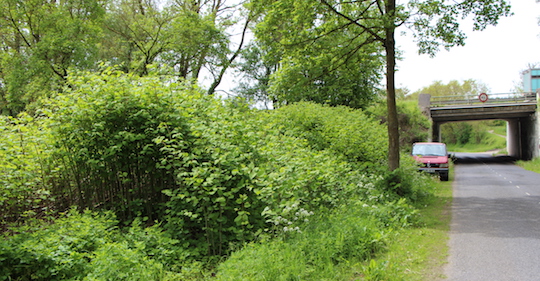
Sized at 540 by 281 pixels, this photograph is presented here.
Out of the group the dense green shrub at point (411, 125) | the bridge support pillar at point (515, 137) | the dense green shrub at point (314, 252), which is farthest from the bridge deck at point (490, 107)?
the dense green shrub at point (314, 252)

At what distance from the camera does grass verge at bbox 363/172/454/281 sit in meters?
6.06

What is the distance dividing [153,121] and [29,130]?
231cm

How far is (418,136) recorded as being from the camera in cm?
3506

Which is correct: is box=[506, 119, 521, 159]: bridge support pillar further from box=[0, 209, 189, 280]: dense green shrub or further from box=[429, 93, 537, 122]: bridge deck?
box=[0, 209, 189, 280]: dense green shrub

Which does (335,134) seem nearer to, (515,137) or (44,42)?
(44,42)

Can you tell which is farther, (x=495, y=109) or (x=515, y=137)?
(x=515, y=137)

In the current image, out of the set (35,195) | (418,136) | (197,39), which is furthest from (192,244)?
(418,136)

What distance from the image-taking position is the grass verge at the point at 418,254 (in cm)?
606

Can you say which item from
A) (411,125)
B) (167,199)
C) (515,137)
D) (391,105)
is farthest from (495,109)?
(167,199)

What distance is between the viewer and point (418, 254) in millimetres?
7141

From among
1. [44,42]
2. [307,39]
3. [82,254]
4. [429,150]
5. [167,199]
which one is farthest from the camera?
[44,42]

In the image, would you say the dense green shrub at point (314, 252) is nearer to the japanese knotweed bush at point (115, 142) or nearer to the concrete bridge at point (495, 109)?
the japanese knotweed bush at point (115, 142)

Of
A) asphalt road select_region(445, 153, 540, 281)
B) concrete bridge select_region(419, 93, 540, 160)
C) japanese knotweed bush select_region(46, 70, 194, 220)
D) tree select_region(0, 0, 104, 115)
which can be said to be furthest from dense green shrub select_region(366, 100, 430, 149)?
japanese knotweed bush select_region(46, 70, 194, 220)

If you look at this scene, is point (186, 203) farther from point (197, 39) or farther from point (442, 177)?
point (197, 39)
